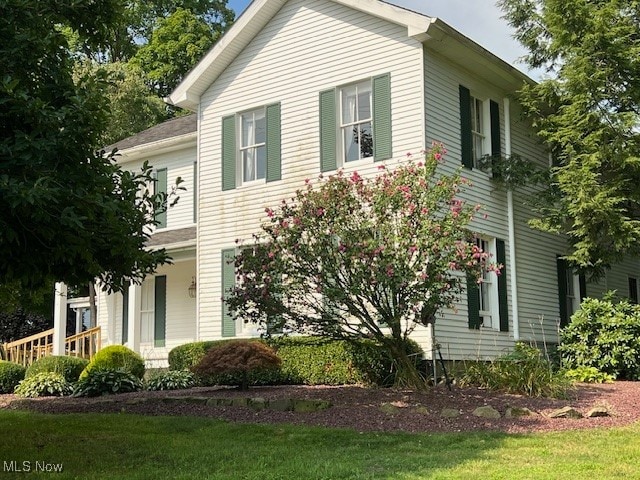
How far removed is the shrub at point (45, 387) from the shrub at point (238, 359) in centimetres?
367

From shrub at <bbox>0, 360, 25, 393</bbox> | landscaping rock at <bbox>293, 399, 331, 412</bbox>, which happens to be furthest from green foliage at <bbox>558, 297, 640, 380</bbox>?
shrub at <bbox>0, 360, 25, 393</bbox>

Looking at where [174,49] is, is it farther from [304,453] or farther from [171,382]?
[304,453]

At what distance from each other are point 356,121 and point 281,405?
6161mm

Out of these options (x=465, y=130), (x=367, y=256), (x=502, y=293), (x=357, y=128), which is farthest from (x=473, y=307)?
(x=367, y=256)

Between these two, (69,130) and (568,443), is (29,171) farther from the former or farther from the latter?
(568,443)

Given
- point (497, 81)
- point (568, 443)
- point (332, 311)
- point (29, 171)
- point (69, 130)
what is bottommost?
point (568, 443)

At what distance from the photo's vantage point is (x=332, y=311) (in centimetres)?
1102

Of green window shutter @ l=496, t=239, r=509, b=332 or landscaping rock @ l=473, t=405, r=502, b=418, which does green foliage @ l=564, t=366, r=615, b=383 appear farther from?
landscaping rock @ l=473, t=405, r=502, b=418

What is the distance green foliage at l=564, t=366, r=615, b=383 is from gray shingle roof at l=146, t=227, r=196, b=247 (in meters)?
8.70

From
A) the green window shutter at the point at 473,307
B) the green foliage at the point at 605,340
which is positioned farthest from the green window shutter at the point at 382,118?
the green foliage at the point at 605,340

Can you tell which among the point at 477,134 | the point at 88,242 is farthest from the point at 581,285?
the point at 88,242

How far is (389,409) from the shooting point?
31.7ft

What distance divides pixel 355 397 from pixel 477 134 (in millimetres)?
6746

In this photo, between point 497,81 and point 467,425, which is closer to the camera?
point 467,425
